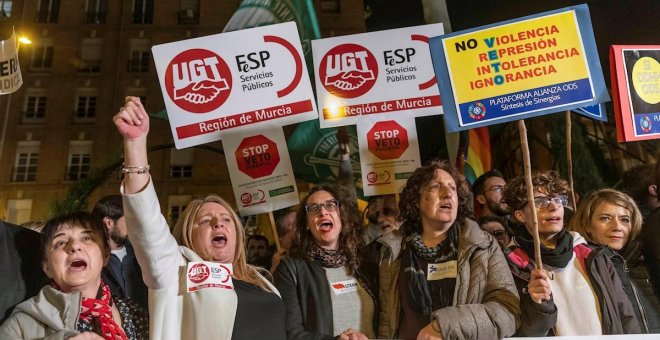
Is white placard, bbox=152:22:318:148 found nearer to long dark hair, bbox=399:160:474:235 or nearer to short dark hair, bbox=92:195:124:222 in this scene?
short dark hair, bbox=92:195:124:222

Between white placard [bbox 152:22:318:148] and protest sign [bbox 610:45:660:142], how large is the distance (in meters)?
1.75

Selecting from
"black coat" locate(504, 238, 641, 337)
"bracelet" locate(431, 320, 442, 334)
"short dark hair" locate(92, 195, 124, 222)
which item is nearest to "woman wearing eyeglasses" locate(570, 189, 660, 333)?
"black coat" locate(504, 238, 641, 337)

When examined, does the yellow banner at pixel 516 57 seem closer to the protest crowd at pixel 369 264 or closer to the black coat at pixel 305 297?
the protest crowd at pixel 369 264

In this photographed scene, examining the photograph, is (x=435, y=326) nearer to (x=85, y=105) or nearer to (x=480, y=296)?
(x=480, y=296)

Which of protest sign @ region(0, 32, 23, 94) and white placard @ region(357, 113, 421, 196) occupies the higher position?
protest sign @ region(0, 32, 23, 94)

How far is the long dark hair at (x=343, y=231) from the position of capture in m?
2.68

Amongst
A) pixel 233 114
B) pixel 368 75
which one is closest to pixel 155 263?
pixel 233 114

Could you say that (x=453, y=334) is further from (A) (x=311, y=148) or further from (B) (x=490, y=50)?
(A) (x=311, y=148)

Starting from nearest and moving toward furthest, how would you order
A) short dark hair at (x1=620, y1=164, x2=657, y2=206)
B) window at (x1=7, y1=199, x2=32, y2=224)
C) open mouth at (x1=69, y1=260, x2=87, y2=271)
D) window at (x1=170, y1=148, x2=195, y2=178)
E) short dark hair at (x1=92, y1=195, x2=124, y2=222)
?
1. open mouth at (x1=69, y1=260, x2=87, y2=271)
2. short dark hair at (x1=92, y1=195, x2=124, y2=222)
3. short dark hair at (x1=620, y1=164, x2=657, y2=206)
4. window at (x1=7, y1=199, x2=32, y2=224)
5. window at (x1=170, y1=148, x2=195, y2=178)

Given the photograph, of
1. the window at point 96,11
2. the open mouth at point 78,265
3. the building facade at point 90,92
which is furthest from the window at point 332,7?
the open mouth at point 78,265

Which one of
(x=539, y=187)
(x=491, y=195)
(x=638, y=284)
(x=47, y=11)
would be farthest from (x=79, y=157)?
(x=638, y=284)

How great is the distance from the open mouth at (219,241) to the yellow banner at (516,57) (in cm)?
125

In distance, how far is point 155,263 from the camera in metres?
2.14

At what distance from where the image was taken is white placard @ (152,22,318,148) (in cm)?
373
